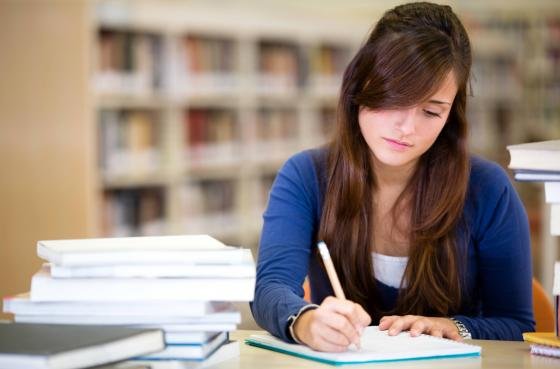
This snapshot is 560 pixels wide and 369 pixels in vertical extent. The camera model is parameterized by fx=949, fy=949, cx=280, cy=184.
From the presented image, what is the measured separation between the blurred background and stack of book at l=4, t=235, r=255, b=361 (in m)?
2.75

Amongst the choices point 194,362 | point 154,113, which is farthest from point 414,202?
point 154,113

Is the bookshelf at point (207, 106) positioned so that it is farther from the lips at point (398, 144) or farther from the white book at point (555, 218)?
the white book at point (555, 218)

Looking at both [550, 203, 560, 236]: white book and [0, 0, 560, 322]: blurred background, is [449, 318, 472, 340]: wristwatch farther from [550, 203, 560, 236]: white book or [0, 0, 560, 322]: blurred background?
[0, 0, 560, 322]: blurred background

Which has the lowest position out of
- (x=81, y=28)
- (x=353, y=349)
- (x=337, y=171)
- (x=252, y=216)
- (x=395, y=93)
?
(x=252, y=216)

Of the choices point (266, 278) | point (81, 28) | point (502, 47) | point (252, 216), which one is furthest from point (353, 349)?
point (502, 47)

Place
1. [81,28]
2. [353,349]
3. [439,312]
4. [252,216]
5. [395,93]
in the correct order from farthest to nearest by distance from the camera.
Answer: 1. [252,216]
2. [81,28]
3. [439,312]
4. [395,93]
5. [353,349]

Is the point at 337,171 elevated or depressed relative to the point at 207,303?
elevated

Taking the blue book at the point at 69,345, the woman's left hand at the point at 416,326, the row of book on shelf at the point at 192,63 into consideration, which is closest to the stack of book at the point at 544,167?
the woman's left hand at the point at 416,326

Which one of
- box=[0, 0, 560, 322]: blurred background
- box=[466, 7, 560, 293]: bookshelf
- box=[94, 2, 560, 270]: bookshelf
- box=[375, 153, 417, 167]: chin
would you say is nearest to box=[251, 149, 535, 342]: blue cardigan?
box=[375, 153, 417, 167]: chin

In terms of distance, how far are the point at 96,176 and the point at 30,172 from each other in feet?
0.90

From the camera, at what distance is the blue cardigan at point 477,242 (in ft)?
5.56

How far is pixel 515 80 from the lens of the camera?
25.9 ft

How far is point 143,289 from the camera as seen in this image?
1191 mm

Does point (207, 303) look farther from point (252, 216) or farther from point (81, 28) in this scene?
point (252, 216)
